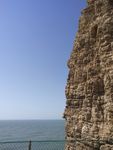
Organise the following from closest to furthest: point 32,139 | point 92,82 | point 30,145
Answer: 1. point 30,145
2. point 92,82
3. point 32,139

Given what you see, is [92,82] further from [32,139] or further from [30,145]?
[32,139]

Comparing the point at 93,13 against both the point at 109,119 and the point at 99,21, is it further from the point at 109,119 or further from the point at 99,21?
the point at 109,119

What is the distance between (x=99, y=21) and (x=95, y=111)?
455 centimetres

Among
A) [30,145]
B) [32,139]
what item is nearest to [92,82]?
[30,145]

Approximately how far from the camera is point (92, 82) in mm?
16375

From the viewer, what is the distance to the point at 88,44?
1762cm

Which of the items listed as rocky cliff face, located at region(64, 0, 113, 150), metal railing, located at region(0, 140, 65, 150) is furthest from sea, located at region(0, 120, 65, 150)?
rocky cliff face, located at region(64, 0, 113, 150)

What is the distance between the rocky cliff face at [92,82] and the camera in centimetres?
1510

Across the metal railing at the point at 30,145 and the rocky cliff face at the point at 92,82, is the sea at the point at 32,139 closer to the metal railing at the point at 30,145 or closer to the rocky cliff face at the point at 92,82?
the metal railing at the point at 30,145

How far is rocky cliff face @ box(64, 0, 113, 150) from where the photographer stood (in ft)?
49.5

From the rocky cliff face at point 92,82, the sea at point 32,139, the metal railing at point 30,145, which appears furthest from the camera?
the rocky cliff face at point 92,82

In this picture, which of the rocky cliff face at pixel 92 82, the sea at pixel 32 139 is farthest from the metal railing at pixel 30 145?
the rocky cliff face at pixel 92 82

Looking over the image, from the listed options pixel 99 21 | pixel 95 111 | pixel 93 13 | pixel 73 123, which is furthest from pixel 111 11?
pixel 73 123

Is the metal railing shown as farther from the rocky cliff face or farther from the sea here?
the rocky cliff face
